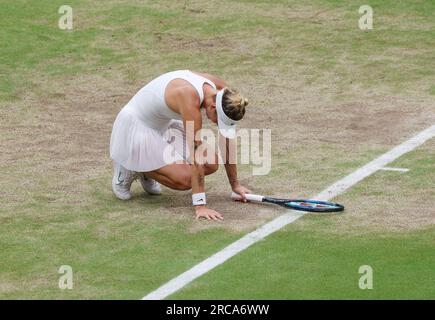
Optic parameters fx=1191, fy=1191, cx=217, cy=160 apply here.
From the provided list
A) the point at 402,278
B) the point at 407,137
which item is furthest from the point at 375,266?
the point at 407,137

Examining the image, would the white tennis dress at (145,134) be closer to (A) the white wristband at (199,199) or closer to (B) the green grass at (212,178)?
(B) the green grass at (212,178)

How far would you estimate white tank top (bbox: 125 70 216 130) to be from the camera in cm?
1218

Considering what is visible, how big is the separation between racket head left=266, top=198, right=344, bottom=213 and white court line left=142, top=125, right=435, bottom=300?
0.07 m

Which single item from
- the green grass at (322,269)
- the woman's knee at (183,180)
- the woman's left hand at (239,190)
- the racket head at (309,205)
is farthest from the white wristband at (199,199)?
the green grass at (322,269)

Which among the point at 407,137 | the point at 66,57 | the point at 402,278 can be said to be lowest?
the point at 402,278

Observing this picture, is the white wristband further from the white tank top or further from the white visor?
the white tank top

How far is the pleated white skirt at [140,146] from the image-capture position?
41.1 ft

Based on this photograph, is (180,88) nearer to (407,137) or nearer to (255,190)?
(255,190)

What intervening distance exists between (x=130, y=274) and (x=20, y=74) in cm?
798

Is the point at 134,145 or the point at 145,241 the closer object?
the point at 145,241

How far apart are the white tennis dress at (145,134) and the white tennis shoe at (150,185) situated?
0.98 ft

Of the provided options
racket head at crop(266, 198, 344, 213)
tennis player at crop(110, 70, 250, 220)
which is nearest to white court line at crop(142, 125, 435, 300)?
racket head at crop(266, 198, 344, 213)

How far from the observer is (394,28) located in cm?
1914

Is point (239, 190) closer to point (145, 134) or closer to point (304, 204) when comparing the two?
point (304, 204)
